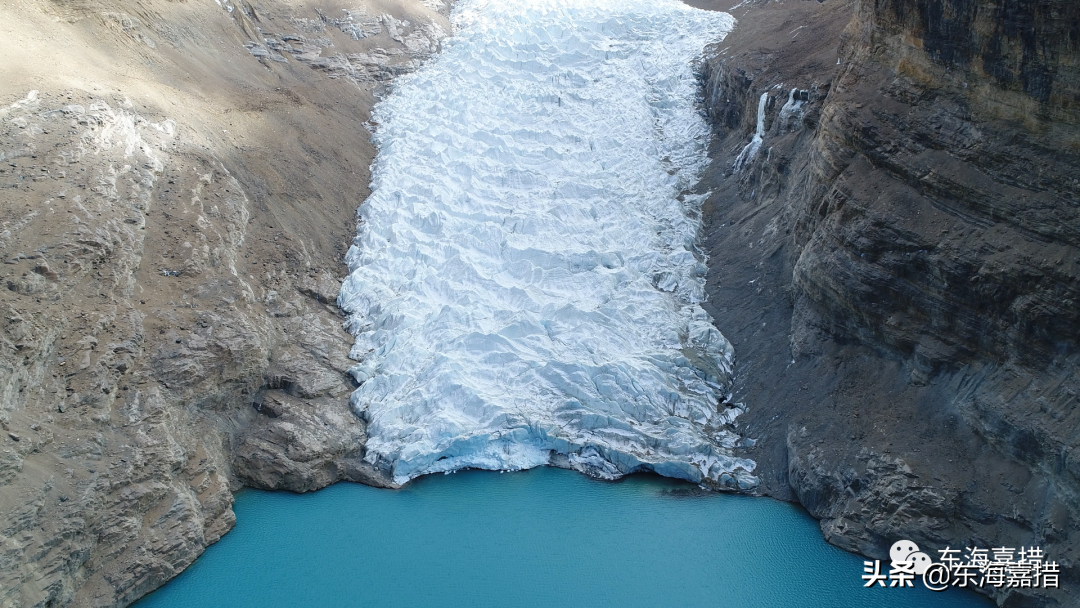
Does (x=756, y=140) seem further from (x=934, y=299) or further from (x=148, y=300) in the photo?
(x=148, y=300)

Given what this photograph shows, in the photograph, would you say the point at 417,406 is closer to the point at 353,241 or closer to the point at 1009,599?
the point at 353,241

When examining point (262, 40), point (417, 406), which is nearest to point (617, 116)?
point (262, 40)

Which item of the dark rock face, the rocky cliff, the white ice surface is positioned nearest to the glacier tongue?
the rocky cliff

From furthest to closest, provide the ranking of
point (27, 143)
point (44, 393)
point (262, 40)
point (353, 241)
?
point (262, 40)
point (353, 241)
point (27, 143)
point (44, 393)

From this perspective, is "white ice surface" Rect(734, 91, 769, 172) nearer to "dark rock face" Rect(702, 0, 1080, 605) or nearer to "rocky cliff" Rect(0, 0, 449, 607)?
"dark rock face" Rect(702, 0, 1080, 605)

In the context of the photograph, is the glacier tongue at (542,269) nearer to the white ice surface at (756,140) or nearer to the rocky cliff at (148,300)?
the rocky cliff at (148,300)

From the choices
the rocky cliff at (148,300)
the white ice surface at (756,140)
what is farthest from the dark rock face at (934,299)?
the rocky cliff at (148,300)
